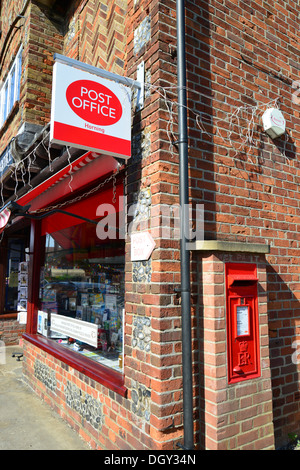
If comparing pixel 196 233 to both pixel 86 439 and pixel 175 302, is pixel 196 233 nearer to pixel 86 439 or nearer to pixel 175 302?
pixel 175 302

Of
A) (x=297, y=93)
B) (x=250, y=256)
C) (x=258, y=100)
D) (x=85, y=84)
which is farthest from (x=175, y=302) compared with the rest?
(x=297, y=93)

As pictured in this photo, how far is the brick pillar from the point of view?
2439mm

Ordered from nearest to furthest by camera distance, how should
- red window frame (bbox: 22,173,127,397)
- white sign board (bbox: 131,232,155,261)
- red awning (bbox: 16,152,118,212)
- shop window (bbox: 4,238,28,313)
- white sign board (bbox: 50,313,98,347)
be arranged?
white sign board (bbox: 131,232,155,261) < red window frame (bbox: 22,173,127,397) < red awning (bbox: 16,152,118,212) < white sign board (bbox: 50,313,98,347) < shop window (bbox: 4,238,28,313)

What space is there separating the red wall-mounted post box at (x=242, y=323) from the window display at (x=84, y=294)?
129 centimetres

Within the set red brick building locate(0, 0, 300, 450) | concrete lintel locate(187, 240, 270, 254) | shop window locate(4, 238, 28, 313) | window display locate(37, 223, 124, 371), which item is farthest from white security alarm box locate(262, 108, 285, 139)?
shop window locate(4, 238, 28, 313)

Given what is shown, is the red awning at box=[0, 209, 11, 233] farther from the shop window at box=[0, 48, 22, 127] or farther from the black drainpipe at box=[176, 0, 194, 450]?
the black drainpipe at box=[176, 0, 194, 450]

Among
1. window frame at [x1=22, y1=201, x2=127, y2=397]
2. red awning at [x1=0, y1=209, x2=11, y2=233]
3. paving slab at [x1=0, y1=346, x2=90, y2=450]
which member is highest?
red awning at [x1=0, y1=209, x2=11, y2=233]

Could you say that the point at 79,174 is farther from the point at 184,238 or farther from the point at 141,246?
the point at 184,238

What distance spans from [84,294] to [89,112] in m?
3.14

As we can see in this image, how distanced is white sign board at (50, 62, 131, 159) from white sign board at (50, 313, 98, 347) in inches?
85.3

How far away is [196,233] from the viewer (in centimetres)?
277

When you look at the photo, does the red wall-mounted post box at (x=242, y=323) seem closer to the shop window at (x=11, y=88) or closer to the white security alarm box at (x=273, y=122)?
the white security alarm box at (x=273, y=122)

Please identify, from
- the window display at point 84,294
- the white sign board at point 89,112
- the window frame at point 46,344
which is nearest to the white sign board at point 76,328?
the window display at point 84,294

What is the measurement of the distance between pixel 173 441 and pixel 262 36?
3.99 meters
